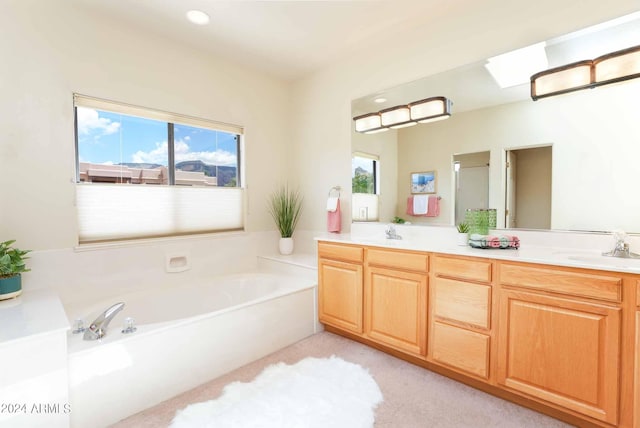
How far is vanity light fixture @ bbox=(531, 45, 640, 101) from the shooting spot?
1.66 meters

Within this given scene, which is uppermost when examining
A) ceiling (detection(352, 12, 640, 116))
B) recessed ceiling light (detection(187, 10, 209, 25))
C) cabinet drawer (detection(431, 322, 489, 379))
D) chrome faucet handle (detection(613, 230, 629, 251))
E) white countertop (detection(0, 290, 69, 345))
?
recessed ceiling light (detection(187, 10, 209, 25))

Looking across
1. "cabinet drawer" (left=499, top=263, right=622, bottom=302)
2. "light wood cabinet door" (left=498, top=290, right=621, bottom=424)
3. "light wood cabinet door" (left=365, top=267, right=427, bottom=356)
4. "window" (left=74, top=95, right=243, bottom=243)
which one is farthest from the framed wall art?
"window" (left=74, top=95, right=243, bottom=243)

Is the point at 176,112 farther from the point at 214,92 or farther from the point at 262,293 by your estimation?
the point at 262,293

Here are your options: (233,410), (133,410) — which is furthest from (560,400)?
(133,410)

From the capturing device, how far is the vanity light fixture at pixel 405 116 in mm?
2402

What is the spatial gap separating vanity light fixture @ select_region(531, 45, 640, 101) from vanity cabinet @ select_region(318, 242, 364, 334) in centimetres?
164

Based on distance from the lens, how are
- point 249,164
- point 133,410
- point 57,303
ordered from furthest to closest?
point 249,164, point 57,303, point 133,410

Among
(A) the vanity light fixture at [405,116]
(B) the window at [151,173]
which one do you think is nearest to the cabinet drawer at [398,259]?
(A) the vanity light fixture at [405,116]

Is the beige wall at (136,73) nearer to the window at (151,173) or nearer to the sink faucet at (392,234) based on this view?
the window at (151,173)

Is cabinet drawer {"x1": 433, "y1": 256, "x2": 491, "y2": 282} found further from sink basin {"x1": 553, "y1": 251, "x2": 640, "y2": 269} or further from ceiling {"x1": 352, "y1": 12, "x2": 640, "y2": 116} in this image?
ceiling {"x1": 352, "y1": 12, "x2": 640, "y2": 116}

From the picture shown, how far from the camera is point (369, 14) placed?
92.8 inches

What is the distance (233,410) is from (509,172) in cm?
230

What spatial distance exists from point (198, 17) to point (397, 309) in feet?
8.80

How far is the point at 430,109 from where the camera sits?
2.45 m
